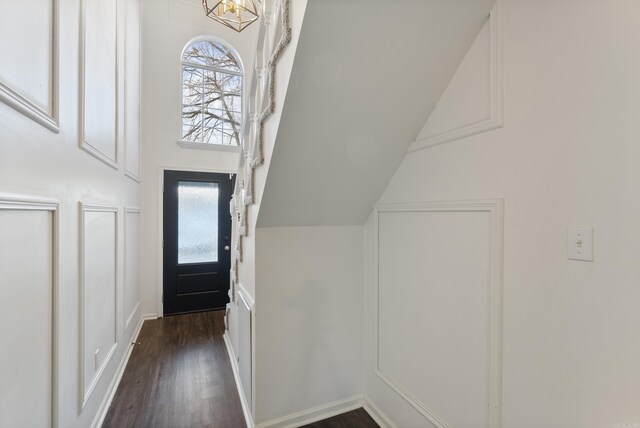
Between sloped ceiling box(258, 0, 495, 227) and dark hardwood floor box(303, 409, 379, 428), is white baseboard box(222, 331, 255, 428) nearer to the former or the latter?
dark hardwood floor box(303, 409, 379, 428)

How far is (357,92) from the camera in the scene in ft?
4.19

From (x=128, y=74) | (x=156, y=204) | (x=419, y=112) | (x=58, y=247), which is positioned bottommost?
(x=58, y=247)

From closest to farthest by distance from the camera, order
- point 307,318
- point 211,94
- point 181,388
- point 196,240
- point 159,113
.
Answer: point 307,318 → point 181,388 → point 159,113 → point 196,240 → point 211,94

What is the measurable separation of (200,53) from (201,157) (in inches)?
59.6

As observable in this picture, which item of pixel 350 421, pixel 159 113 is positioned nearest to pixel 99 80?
pixel 159 113

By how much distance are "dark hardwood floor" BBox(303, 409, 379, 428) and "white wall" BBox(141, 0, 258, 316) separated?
275 cm

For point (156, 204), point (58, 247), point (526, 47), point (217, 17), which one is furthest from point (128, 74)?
point (526, 47)

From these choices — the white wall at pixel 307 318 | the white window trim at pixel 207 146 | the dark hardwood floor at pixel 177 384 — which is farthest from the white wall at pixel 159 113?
the white wall at pixel 307 318

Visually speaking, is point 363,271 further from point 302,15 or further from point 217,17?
point 217,17

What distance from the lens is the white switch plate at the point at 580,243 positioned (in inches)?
36.4

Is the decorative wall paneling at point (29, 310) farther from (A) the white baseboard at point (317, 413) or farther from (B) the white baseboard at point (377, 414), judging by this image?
(B) the white baseboard at point (377, 414)

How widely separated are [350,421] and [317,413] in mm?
222

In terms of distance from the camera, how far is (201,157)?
3879 millimetres

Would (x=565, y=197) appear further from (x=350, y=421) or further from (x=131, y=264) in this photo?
(x=131, y=264)
